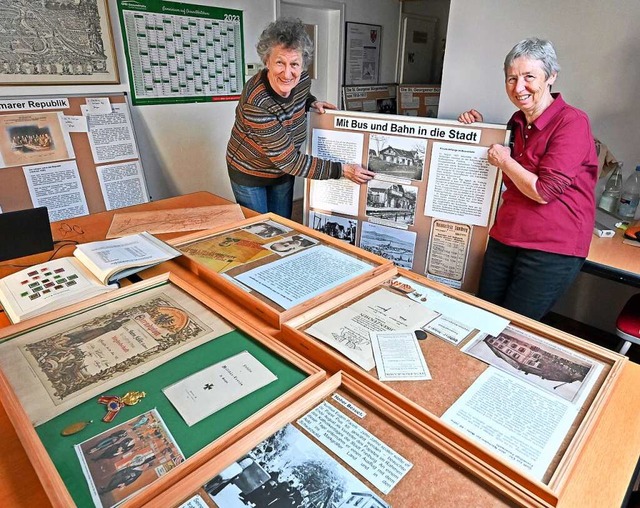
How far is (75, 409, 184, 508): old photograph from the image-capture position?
612 mm

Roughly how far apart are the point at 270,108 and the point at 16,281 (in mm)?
1141

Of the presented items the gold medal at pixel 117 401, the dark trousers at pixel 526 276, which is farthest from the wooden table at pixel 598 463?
the dark trousers at pixel 526 276

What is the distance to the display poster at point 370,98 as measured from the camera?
4.47 metres

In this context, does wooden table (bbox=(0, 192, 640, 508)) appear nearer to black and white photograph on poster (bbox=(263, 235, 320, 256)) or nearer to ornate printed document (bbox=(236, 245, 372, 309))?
ornate printed document (bbox=(236, 245, 372, 309))

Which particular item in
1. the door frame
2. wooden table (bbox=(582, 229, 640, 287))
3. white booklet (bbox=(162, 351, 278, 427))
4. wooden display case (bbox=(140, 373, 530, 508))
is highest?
the door frame

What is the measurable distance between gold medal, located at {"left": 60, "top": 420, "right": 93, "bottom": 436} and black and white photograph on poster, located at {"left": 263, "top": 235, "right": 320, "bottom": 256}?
72 centimetres

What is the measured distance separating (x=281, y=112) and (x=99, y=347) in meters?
1.30

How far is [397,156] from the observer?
1752 mm

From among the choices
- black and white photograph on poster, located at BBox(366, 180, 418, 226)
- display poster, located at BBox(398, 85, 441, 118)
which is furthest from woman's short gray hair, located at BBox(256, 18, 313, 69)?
display poster, located at BBox(398, 85, 441, 118)

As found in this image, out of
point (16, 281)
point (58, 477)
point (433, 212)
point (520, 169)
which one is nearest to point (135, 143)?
point (16, 281)

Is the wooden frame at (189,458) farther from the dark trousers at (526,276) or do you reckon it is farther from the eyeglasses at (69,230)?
the dark trousers at (526,276)

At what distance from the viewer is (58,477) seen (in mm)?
615

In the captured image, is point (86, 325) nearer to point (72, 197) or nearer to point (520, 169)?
point (520, 169)

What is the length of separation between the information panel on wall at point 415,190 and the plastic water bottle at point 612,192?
111 centimetres
